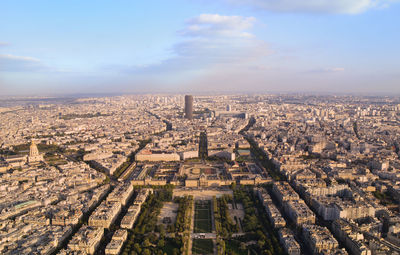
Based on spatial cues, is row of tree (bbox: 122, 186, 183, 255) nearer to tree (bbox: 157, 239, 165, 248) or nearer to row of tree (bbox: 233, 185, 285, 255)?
tree (bbox: 157, 239, 165, 248)

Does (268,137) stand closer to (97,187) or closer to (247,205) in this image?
(247,205)

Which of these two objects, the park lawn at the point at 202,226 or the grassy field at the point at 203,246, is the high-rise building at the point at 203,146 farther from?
the grassy field at the point at 203,246

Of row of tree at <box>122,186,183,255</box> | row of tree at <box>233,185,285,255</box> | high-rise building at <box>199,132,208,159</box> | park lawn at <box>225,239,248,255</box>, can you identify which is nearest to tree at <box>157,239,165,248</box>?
row of tree at <box>122,186,183,255</box>

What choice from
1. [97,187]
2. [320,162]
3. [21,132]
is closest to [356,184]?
[320,162]

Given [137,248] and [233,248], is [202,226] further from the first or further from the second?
[137,248]

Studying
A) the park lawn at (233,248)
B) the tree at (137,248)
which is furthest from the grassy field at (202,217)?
the tree at (137,248)

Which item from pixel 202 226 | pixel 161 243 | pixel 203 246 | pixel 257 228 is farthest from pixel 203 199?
pixel 161 243

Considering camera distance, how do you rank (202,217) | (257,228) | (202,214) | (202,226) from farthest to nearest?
(202,214) → (202,217) → (202,226) → (257,228)
